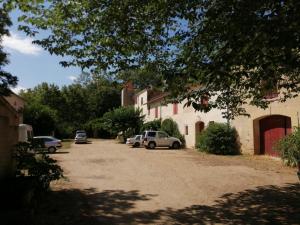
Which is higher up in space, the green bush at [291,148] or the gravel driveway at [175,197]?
the green bush at [291,148]

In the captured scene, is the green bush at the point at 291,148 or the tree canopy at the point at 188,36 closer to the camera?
the tree canopy at the point at 188,36

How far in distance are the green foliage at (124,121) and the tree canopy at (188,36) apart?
35208 mm

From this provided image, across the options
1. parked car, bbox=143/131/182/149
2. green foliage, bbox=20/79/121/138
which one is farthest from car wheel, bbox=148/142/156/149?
green foliage, bbox=20/79/121/138

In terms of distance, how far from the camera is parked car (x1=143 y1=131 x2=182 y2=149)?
3309 centimetres

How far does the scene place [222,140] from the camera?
2489cm

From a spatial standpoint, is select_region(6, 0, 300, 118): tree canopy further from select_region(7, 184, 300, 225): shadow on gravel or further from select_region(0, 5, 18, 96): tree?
select_region(7, 184, 300, 225): shadow on gravel

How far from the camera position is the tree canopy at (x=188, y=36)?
6059 millimetres

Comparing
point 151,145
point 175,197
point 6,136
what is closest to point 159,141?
point 151,145

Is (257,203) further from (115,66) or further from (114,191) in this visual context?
(115,66)

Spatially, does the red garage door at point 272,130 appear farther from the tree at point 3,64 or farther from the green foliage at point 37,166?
the tree at point 3,64

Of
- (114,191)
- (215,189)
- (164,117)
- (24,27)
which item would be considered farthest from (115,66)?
(164,117)

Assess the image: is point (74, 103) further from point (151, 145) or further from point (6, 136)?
point (6, 136)

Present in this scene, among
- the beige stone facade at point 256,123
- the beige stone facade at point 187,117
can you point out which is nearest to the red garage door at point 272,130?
the beige stone facade at point 256,123

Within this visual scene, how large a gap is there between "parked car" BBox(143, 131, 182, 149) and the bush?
24.2 ft
